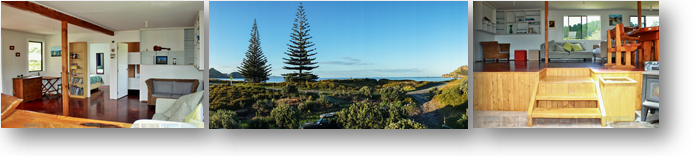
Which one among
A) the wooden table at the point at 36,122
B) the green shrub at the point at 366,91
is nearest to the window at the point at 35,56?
the wooden table at the point at 36,122

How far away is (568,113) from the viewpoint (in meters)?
3.45

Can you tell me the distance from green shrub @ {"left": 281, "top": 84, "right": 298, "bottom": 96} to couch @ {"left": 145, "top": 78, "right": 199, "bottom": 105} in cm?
387

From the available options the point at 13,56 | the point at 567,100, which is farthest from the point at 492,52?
the point at 13,56

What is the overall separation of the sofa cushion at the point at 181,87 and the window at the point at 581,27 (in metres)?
6.55

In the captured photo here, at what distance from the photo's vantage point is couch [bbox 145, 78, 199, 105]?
728cm

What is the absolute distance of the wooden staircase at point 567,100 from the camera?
344cm

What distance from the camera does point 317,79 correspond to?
3980 millimetres

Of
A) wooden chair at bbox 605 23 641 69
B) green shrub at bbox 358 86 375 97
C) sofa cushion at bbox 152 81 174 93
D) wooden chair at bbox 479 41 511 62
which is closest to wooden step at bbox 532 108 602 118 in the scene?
wooden chair at bbox 605 23 641 69

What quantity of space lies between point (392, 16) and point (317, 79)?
40.8 inches

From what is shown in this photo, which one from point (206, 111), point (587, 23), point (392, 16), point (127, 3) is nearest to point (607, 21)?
point (587, 23)

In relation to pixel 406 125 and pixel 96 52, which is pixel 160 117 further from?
pixel 96 52

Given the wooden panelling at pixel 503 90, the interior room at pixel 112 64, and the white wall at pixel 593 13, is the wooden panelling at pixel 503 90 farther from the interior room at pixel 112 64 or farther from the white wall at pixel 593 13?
the interior room at pixel 112 64

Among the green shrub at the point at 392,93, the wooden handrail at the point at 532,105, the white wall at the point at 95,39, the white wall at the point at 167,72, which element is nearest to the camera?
the wooden handrail at the point at 532,105

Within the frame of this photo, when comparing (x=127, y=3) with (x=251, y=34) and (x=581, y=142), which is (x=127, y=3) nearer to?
(x=251, y=34)
